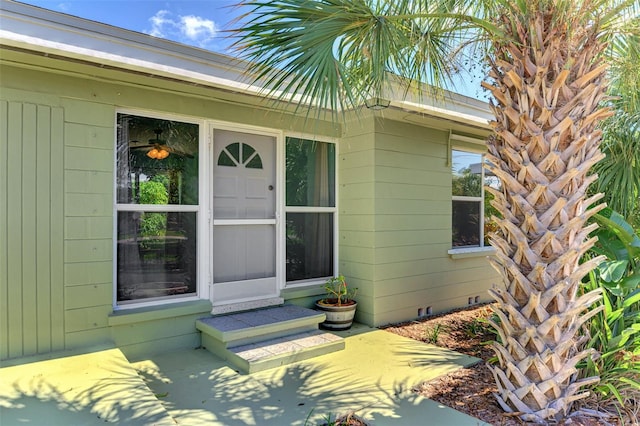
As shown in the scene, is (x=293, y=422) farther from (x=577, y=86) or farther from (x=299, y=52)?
(x=577, y=86)

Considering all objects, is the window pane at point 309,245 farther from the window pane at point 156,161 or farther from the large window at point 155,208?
the window pane at point 156,161

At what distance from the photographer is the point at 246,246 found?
16.3 feet

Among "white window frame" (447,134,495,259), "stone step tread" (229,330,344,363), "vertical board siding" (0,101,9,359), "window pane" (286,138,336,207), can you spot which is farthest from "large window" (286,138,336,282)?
"vertical board siding" (0,101,9,359)

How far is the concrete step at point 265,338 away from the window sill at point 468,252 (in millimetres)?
2571

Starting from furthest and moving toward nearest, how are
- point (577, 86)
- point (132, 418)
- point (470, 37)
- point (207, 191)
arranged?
1. point (207, 191)
2. point (470, 37)
3. point (577, 86)
4. point (132, 418)

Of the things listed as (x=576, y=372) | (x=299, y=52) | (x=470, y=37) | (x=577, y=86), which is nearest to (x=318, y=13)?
(x=299, y=52)

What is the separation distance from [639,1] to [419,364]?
3523mm

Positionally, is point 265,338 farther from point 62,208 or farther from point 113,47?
point 113,47

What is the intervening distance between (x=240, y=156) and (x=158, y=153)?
0.97 meters

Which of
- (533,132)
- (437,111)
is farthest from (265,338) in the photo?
(437,111)

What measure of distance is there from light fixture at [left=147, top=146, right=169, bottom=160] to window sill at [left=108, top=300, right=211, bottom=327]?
5.20ft

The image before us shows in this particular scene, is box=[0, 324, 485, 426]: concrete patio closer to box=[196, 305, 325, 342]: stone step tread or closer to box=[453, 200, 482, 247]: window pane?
box=[196, 305, 325, 342]: stone step tread

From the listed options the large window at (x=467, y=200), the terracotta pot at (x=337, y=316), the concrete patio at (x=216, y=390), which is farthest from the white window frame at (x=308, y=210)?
the large window at (x=467, y=200)

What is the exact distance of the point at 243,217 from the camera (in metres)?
4.93
